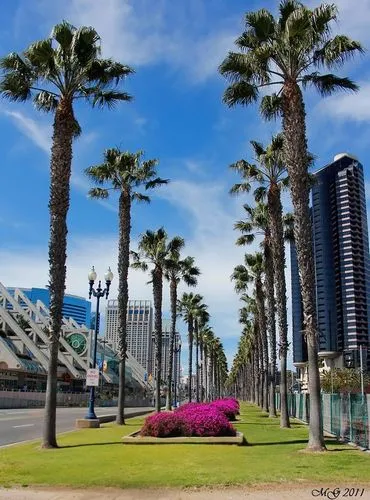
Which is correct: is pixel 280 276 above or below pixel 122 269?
below

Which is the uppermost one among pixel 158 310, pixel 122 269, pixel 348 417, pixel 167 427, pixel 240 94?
pixel 240 94

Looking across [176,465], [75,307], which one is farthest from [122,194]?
[75,307]

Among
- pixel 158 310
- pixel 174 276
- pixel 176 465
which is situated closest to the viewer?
pixel 176 465

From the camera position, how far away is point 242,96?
1992 cm

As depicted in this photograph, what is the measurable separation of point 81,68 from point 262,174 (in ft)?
39.1

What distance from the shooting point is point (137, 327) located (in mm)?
133250

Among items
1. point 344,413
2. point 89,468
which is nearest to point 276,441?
point 344,413

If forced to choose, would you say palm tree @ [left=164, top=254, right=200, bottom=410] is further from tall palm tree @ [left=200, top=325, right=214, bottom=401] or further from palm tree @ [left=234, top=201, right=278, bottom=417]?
tall palm tree @ [left=200, top=325, right=214, bottom=401]

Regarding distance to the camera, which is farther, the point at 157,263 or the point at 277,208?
the point at 157,263

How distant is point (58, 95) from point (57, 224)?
4479 mm

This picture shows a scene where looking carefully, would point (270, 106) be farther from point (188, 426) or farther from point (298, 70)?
point (188, 426)

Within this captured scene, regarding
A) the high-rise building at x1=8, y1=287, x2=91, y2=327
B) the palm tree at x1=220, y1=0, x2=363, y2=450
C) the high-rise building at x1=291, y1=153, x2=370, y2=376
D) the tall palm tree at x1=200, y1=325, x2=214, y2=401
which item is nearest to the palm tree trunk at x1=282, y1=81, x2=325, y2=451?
the palm tree at x1=220, y1=0, x2=363, y2=450

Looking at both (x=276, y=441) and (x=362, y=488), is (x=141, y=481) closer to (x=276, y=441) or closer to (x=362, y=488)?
(x=362, y=488)

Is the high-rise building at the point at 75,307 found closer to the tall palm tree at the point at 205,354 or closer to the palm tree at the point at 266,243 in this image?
the tall palm tree at the point at 205,354
